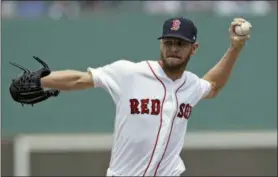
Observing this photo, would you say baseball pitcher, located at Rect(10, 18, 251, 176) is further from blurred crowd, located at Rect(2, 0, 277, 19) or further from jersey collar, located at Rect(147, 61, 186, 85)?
blurred crowd, located at Rect(2, 0, 277, 19)

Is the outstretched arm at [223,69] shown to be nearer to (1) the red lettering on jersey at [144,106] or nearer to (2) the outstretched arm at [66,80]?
(1) the red lettering on jersey at [144,106]

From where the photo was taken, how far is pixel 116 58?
7.74 m

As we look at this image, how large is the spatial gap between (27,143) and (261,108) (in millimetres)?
2183

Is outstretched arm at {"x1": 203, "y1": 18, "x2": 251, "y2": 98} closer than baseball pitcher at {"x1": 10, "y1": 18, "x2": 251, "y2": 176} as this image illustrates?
No

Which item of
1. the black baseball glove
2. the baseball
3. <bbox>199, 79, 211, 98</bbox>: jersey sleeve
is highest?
the baseball

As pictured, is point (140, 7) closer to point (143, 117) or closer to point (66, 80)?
point (143, 117)

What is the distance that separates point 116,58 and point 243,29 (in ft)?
11.4

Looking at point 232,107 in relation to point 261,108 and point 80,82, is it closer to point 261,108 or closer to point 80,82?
point 261,108

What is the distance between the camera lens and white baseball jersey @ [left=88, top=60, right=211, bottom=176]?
4109mm

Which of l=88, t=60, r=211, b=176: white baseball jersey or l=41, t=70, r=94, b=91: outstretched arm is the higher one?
l=41, t=70, r=94, b=91: outstretched arm

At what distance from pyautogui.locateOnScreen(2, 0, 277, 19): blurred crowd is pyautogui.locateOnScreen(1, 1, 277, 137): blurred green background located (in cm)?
5

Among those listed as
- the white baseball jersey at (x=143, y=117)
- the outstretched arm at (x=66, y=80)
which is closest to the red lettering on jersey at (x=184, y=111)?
the white baseball jersey at (x=143, y=117)

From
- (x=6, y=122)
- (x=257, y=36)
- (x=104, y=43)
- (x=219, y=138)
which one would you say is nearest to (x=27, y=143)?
(x=6, y=122)

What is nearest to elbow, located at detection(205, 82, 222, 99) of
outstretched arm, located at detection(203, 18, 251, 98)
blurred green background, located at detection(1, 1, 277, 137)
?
outstretched arm, located at detection(203, 18, 251, 98)
